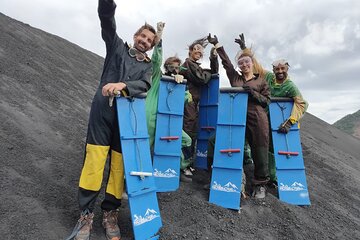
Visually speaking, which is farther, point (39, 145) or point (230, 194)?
point (39, 145)

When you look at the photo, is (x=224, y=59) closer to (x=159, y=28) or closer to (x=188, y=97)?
(x=188, y=97)

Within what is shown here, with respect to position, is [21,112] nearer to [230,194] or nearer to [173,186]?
[173,186]

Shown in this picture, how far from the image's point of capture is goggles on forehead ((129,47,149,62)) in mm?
2998

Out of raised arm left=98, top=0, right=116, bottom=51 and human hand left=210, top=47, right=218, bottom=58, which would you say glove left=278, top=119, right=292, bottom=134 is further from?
raised arm left=98, top=0, right=116, bottom=51

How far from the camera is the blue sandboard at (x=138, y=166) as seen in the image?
289cm

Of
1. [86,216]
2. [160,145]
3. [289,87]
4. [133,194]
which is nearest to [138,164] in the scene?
[133,194]

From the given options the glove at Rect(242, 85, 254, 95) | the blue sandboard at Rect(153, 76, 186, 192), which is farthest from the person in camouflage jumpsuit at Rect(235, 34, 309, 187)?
the blue sandboard at Rect(153, 76, 186, 192)

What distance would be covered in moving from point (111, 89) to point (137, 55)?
0.50 m

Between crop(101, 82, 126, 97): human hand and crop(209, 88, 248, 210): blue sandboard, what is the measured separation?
1740 millimetres

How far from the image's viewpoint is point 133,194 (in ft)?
A: 9.52

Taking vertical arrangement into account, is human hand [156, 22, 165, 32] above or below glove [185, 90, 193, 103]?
above

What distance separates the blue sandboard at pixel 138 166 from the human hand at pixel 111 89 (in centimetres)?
14

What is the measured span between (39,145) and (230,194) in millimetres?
2583

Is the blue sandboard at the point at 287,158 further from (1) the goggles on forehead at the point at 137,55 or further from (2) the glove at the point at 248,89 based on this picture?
(1) the goggles on forehead at the point at 137,55
